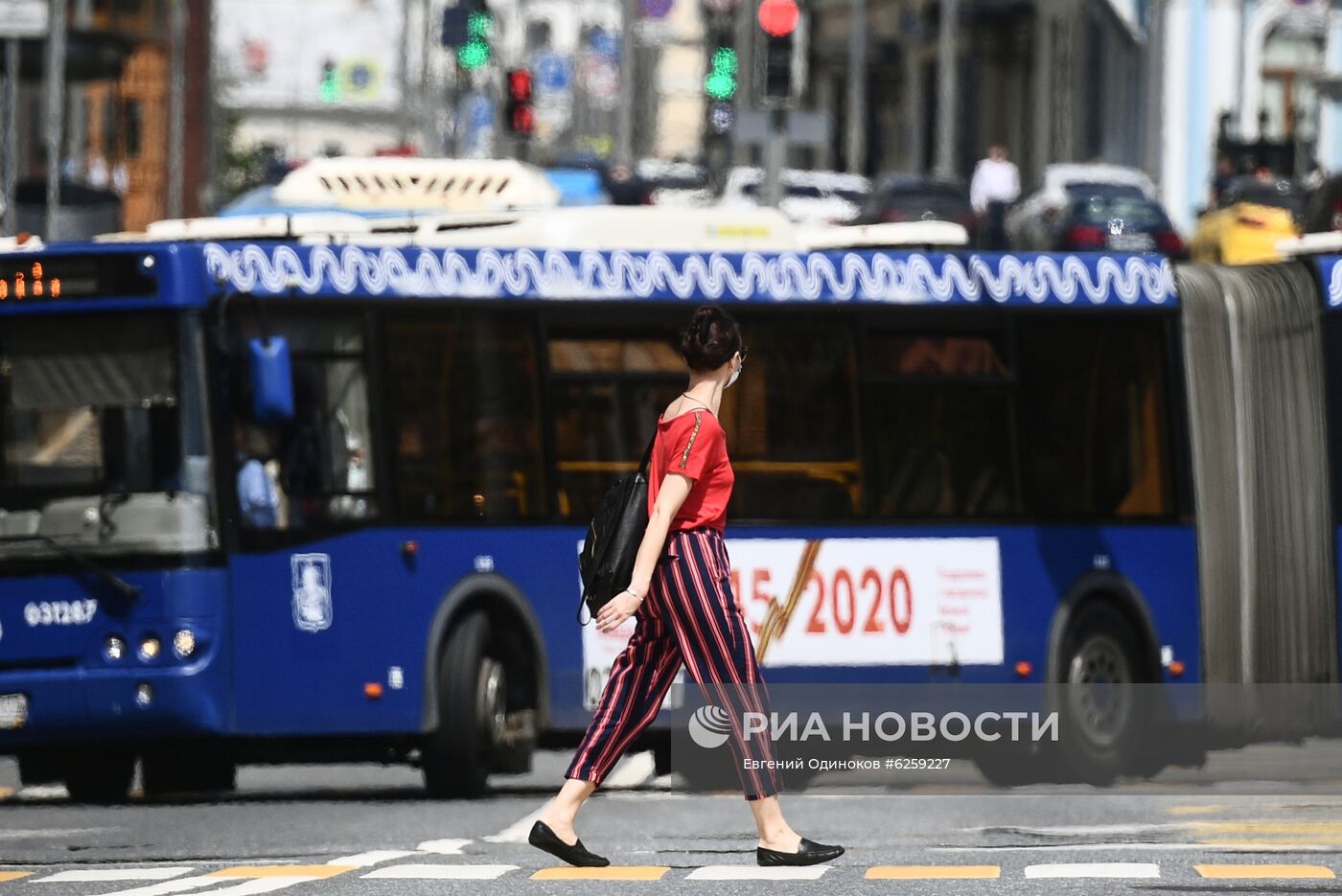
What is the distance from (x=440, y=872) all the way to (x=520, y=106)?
17.8 metres

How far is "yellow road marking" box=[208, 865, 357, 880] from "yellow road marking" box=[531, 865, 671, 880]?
26.9 inches

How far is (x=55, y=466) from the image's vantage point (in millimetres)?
14219

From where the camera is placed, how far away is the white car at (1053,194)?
41.6 meters

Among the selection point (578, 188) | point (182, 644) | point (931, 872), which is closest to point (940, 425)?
point (182, 644)

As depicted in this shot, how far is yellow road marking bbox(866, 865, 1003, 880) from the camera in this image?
9742mm

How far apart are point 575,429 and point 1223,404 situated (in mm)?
3549

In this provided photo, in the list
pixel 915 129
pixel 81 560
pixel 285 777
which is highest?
pixel 915 129

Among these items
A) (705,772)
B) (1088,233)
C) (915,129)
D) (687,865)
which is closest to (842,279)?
(705,772)

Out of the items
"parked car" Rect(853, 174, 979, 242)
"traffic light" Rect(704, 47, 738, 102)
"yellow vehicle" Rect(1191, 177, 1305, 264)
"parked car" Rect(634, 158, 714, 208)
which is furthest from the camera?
"parked car" Rect(634, 158, 714, 208)

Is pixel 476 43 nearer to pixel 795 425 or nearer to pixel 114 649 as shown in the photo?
pixel 795 425

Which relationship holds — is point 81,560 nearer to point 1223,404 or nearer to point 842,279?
point 842,279

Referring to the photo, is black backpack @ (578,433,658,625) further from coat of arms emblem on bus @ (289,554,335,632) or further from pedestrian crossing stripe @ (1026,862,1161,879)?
coat of arms emblem on bus @ (289,554,335,632)

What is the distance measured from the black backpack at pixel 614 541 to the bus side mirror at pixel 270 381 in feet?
15.9

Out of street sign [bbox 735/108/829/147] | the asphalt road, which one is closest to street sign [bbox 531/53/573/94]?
street sign [bbox 735/108/829/147]
